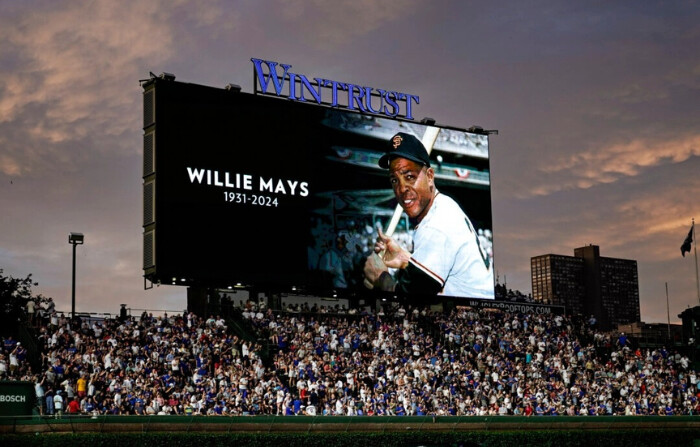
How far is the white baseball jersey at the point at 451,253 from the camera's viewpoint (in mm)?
57181

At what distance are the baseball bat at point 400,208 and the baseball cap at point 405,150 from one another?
16.3 inches

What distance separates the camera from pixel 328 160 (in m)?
54.8

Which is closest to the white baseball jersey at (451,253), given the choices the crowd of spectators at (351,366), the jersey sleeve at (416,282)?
the jersey sleeve at (416,282)

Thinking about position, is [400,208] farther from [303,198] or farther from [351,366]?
[351,366]

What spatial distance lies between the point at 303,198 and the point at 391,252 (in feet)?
18.5

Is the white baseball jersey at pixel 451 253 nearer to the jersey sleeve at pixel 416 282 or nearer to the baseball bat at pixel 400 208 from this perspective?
the jersey sleeve at pixel 416 282

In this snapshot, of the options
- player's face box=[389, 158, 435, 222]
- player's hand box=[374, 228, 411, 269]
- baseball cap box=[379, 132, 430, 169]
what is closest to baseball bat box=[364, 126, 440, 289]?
player's hand box=[374, 228, 411, 269]

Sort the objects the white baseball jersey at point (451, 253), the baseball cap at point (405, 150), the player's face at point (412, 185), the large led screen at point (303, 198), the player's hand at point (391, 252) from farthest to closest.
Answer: the white baseball jersey at point (451, 253)
the player's face at point (412, 185)
the baseball cap at point (405, 150)
the player's hand at point (391, 252)
the large led screen at point (303, 198)

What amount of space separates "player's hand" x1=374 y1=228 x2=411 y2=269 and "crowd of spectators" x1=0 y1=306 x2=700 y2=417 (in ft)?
10.7

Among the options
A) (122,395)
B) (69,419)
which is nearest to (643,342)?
(122,395)

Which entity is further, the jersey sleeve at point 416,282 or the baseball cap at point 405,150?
the baseball cap at point 405,150

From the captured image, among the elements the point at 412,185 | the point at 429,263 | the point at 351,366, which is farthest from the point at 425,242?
the point at 351,366

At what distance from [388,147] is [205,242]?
11.8 meters

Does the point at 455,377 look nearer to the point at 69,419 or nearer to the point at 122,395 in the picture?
the point at 122,395
